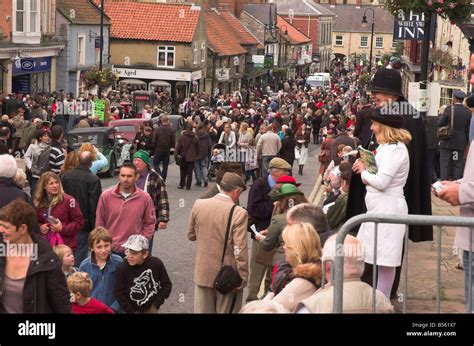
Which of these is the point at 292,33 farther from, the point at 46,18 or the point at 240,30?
the point at 46,18

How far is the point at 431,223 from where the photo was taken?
6.75 m

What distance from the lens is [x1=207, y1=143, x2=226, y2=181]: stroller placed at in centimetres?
2814

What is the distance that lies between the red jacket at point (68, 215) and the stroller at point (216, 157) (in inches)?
612

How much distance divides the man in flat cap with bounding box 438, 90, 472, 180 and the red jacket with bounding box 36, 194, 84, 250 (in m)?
8.67

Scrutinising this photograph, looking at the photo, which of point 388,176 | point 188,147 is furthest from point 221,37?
point 388,176

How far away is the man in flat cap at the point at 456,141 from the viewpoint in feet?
63.4

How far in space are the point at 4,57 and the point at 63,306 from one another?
38.5 m

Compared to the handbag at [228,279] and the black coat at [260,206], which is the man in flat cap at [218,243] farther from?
the black coat at [260,206]

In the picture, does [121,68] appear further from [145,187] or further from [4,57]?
[145,187]

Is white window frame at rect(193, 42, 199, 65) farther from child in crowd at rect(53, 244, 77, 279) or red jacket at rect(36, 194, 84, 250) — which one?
child in crowd at rect(53, 244, 77, 279)

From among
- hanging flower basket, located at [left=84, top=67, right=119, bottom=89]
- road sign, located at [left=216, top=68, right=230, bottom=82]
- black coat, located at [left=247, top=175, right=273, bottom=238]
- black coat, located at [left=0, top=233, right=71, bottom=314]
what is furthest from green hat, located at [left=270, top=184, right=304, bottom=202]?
road sign, located at [left=216, top=68, right=230, bottom=82]

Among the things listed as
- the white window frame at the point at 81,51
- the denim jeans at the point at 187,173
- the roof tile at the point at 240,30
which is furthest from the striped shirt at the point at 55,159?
the roof tile at the point at 240,30

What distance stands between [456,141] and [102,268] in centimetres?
998
